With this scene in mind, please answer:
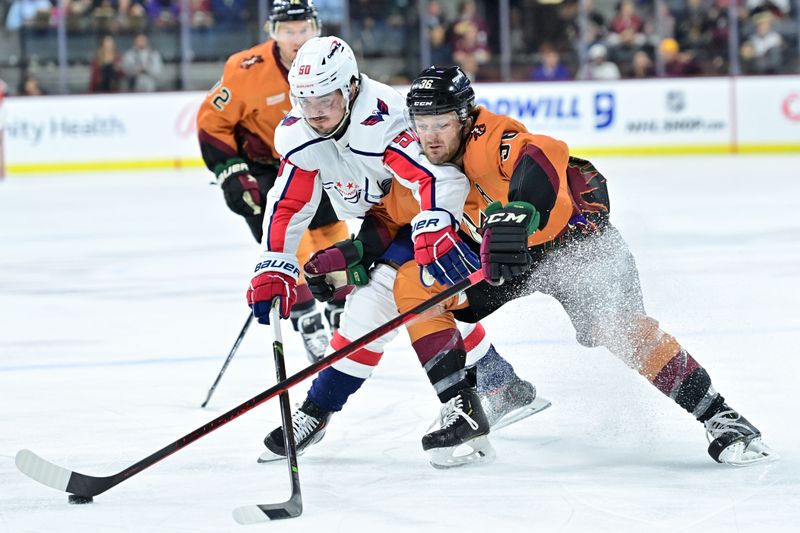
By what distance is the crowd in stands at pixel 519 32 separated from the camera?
12742 millimetres

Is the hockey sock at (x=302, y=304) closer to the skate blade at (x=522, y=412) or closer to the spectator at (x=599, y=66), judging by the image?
the skate blade at (x=522, y=412)

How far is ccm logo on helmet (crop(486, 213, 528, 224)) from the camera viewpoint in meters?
2.75

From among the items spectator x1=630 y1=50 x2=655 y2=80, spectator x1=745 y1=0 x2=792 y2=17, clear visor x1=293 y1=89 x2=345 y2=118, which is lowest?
spectator x1=630 y1=50 x2=655 y2=80

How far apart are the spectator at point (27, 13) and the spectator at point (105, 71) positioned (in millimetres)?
712

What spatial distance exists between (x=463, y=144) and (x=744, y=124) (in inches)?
397

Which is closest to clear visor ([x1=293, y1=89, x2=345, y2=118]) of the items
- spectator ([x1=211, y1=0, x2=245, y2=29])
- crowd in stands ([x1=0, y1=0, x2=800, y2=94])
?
crowd in stands ([x1=0, y1=0, x2=800, y2=94])

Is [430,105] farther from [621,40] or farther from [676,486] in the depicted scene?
[621,40]

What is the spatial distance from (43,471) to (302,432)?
63 centimetres

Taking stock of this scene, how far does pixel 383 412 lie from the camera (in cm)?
357

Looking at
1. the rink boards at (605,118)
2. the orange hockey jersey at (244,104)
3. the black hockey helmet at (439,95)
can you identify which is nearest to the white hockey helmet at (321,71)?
the black hockey helmet at (439,95)

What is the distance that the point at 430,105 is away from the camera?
116 inches

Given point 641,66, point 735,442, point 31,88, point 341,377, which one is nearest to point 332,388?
point 341,377

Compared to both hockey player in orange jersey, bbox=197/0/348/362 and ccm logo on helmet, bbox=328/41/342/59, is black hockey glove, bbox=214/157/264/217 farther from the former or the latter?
ccm logo on helmet, bbox=328/41/342/59

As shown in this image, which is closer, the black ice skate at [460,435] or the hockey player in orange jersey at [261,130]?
the black ice skate at [460,435]
